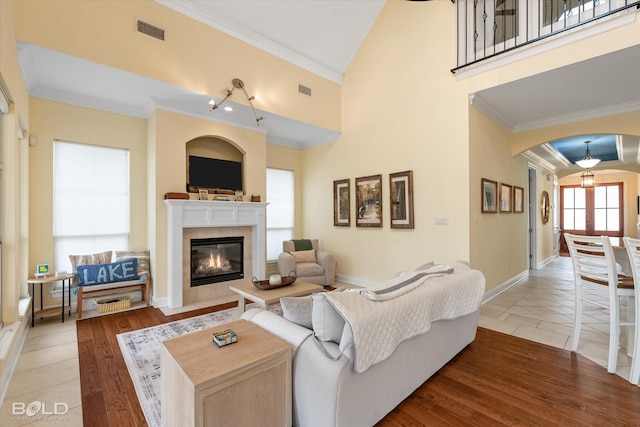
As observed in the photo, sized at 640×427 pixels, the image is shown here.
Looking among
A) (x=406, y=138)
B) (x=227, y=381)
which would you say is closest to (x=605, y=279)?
(x=406, y=138)

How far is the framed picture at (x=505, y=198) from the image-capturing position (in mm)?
4905

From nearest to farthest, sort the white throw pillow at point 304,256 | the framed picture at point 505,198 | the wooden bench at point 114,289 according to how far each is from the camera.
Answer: the wooden bench at point 114,289, the framed picture at point 505,198, the white throw pillow at point 304,256

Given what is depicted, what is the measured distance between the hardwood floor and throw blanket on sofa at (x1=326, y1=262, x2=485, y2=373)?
531mm

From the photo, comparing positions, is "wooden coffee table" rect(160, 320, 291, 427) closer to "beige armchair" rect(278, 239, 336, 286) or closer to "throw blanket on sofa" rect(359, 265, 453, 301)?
"throw blanket on sofa" rect(359, 265, 453, 301)

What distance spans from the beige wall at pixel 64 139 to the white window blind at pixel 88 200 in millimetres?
79

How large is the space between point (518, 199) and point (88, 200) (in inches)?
287

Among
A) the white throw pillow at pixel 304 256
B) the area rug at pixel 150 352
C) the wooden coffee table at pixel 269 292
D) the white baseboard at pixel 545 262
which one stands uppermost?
the white throw pillow at pixel 304 256

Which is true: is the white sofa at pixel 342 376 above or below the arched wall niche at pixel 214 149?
below

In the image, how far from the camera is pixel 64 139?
152 inches

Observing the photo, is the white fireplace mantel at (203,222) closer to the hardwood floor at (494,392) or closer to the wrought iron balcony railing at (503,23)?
the hardwood floor at (494,392)

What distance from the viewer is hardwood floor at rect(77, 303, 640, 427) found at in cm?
188

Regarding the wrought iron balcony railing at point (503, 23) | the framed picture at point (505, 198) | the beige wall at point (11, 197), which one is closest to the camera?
the beige wall at point (11, 197)

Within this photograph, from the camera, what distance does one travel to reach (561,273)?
20.7ft

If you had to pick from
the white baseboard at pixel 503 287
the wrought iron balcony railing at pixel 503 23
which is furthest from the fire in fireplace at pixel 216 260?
the wrought iron balcony railing at pixel 503 23
